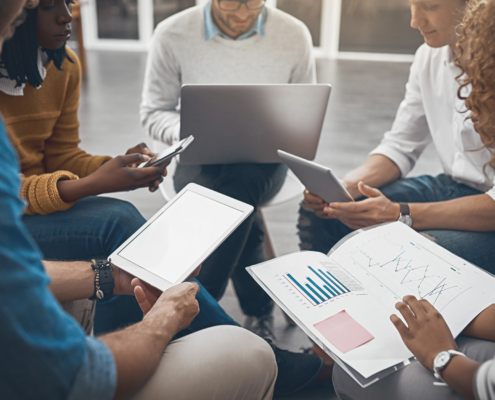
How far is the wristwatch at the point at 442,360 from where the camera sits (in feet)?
2.38

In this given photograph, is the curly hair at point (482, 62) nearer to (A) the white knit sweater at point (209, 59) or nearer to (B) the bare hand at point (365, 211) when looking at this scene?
(B) the bare hand at point (365, 211)

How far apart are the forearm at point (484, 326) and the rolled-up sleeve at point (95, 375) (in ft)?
2.10

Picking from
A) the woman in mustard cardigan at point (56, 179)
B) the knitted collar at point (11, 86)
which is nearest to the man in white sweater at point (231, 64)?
the woman in mustard cardigan at point (56, 179)

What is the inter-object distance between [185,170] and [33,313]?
1.03 m

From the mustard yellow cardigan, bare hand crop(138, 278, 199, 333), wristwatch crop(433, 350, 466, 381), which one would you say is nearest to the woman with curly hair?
wristwatch crop(433, 350, 466, 381)

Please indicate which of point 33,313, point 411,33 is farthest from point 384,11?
point 33,313

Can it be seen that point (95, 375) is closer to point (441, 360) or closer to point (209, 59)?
point (441, 360)

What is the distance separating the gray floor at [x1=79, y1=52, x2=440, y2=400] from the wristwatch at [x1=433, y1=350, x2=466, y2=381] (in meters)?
0.56

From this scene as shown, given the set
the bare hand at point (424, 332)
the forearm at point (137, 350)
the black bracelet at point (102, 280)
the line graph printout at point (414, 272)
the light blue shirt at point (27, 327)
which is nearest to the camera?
the light blue shirt at point (27, 327)

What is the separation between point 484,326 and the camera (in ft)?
2.76

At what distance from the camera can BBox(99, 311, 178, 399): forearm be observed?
633 mm

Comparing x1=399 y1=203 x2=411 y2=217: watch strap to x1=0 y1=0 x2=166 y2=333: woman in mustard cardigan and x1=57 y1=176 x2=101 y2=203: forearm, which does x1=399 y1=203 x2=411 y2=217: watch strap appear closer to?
x1=0 y1=0 x2=166 y2=333: woman in mustard cardigan

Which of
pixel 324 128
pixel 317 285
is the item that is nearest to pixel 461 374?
pixel 317 285

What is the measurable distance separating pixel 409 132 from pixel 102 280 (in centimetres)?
105
